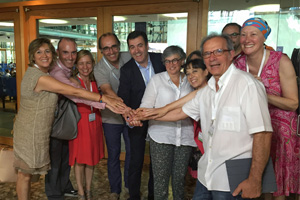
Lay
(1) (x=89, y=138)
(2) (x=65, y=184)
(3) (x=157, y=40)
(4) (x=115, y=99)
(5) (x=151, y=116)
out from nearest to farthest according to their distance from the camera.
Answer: (5) (x=151, y=116) → (4) (x=115, y=99) → (1) (x=89, y=138) → (2) (x=65, y=184) → (3) (x=157, y=40)

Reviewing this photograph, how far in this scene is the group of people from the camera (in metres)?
1.48

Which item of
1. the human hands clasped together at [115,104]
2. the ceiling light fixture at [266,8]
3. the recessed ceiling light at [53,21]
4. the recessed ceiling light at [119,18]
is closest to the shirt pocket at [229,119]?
the human hands clasped together at [115,104]

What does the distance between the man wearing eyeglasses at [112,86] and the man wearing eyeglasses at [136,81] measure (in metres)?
0.24

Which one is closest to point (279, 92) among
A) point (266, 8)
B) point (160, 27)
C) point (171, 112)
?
point (171, 112)

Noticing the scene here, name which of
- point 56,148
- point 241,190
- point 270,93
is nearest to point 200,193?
point 241,190

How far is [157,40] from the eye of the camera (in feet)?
12.7

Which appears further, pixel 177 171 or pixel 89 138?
pixel 89 138

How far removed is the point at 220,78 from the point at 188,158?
42.0 inches

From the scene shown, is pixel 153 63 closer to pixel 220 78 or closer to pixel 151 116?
pixel 151 116

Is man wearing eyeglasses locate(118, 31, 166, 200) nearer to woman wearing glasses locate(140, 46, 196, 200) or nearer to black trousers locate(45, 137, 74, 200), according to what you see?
woman wearing glasses locate(140, 46, 196, 200)

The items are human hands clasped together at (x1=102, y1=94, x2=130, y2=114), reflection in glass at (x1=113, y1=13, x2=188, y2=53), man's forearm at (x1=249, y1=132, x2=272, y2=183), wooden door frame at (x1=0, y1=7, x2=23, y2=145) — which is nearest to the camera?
man's forearm at (x1=249, y1=132, x2=272, y2=183)

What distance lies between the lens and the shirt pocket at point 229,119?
57.3 inches

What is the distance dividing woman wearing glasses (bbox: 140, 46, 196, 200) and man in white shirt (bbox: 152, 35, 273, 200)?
0.63 metres

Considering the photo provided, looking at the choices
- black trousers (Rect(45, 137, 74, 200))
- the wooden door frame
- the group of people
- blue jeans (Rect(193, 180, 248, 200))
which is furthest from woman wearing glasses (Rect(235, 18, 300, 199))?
the wooden door frame
